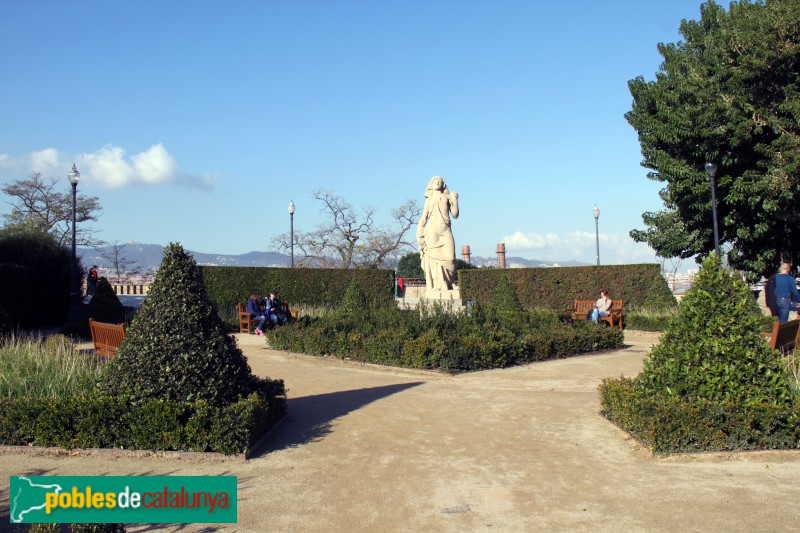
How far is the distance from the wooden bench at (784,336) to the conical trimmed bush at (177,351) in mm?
6648

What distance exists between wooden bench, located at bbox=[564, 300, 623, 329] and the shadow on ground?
25.9ft

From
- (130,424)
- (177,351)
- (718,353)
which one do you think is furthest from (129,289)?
(718,353)

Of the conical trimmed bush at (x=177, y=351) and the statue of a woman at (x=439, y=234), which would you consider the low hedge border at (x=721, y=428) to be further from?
the statue of a woman at (x=439, y=234)

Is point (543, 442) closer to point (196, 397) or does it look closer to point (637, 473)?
point (637, 473)

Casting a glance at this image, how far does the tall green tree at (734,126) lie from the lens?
52.5 feet

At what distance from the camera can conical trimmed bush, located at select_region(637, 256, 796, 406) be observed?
19.8 ft

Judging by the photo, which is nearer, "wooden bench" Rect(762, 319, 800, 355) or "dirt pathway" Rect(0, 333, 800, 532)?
"dirt pathway" Rect(0, 333, 800, 532)

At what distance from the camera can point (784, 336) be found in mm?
8719

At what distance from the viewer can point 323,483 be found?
512cm

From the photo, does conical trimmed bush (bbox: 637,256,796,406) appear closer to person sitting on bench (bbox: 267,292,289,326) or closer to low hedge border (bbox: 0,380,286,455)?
low hedge border (bbox: 0,380,286,455)

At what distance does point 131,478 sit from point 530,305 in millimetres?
20512

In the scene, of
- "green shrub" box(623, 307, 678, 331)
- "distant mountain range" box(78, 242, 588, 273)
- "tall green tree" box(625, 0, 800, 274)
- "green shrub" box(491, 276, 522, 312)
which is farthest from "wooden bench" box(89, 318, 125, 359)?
"tall green tree" box(625, 0, 800, 274)

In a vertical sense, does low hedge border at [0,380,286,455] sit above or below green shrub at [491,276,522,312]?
below

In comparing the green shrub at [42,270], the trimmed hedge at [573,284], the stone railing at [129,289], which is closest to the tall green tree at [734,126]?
the trimmed hedge at [573,284]
